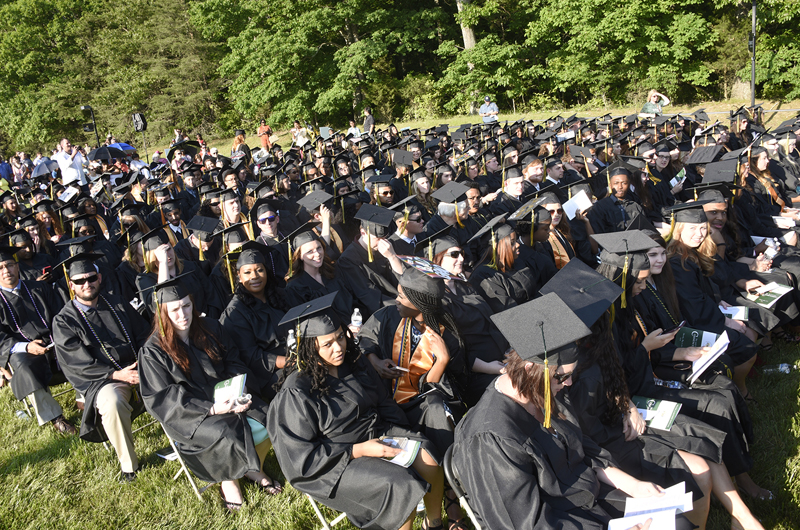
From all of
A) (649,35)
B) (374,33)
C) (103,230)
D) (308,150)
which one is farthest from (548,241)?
(374,33)

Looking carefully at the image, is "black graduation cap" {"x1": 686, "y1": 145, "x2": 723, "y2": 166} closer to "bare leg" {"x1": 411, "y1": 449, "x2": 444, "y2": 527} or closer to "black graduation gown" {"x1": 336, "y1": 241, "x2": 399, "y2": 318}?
"black graduation gown" {"x1": 336, "y1": 241, "x2": 399, "y2": 318}

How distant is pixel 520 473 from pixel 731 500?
5.19 ft

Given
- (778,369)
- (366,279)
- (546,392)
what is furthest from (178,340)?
(778,369)

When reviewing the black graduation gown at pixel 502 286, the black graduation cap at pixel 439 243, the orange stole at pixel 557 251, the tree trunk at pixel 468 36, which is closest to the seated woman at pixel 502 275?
the black graduation gown at pixel 502 286

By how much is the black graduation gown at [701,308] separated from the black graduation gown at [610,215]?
244 cm

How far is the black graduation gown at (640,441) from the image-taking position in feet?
10.2

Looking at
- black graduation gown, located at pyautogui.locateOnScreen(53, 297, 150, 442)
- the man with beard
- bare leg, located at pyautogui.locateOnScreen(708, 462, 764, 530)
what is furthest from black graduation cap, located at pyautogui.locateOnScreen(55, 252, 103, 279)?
bare leg, located at pyautogui.locateOnScreen(708, 462, 764, 530)

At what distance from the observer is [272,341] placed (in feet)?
15.5

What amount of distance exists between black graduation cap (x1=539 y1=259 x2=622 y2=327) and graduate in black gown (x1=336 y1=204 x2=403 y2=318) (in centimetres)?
267

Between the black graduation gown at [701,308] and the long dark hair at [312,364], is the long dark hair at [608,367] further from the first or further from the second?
the black graduation gown at [701,308]

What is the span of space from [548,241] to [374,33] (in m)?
26.4

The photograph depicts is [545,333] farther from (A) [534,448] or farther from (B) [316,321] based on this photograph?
(B) [316,321]

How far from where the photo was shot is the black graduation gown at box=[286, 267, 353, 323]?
518cm

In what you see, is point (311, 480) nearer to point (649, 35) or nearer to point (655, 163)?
point (655, 163)
